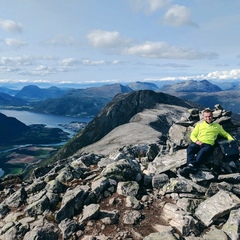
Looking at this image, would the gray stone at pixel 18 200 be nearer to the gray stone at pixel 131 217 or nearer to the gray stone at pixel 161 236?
the gray stone at pixel 131 217

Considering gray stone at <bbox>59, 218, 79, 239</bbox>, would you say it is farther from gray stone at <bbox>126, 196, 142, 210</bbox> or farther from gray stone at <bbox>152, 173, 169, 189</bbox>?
gray stone at <bbox>152, 173, 169, 189</bbox>

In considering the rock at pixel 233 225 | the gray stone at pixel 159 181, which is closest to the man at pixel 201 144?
the gray stone at pixel 159 181

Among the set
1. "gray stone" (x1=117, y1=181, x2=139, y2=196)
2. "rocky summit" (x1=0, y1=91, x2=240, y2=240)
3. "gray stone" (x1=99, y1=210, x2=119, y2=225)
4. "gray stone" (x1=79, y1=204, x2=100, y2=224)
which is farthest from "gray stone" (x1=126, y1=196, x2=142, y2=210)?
"gray stone" (x1=79, y1=204, x2=100, y2=224)

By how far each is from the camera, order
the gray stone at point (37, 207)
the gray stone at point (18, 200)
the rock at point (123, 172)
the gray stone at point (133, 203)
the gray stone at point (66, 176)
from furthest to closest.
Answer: the gray stone at point (66, 176) → the rock at point (123, 172) → the gray stone at point (18, 200) → the gray stone at point (37, 207) → the gray stone at point (133, 203)

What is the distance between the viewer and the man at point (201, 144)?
73.0ft

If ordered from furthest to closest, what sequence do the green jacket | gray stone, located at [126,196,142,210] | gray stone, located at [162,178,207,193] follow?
the green jacket → gray stone, located at [162,178,207,193] → gray stone, located at [126,196,142,210]

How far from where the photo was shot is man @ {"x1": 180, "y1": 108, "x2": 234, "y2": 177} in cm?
2227

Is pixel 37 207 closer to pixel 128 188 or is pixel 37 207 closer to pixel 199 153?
pixel 128 188

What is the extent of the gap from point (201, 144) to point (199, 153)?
0.92 m

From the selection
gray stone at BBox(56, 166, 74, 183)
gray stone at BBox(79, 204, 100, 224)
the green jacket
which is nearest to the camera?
gray stone at BBox(79, 204, 100, 224)

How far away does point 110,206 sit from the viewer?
20.5m

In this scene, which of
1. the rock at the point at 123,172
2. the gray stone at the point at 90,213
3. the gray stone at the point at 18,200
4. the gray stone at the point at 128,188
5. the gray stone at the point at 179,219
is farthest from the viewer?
the rock at the point at 123,172

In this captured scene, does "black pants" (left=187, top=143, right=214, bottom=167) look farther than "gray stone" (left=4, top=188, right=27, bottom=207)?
No

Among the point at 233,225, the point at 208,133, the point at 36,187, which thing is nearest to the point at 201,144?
the point at 208,133
